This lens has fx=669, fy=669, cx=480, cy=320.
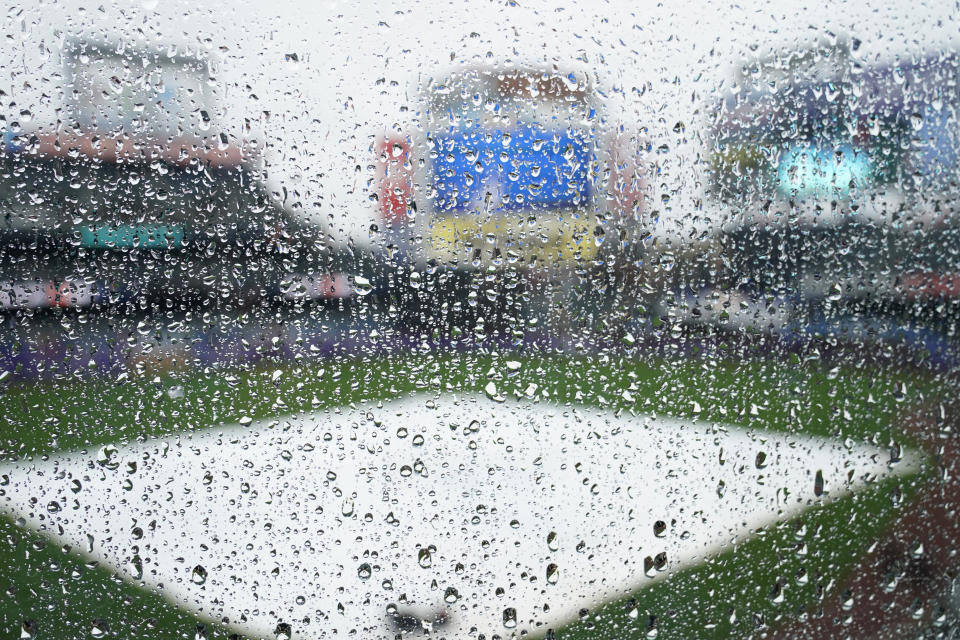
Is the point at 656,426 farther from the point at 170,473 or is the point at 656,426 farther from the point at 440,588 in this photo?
the point at 170,473

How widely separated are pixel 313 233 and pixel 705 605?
758 millimetres

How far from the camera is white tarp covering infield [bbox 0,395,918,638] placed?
0.86 meters

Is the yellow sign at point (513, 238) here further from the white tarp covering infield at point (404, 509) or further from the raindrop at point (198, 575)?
the raindrop at point (198, 575)

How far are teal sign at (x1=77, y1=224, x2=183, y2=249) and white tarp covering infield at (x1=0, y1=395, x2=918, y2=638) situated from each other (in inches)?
9.9

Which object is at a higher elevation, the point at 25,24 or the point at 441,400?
the point at 25,24

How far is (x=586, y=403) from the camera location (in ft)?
3.02

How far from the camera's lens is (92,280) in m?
0.83

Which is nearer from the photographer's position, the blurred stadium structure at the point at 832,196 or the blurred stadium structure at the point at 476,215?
the blurred stadium structure at the point at 476,215

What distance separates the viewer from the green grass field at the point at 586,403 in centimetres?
86

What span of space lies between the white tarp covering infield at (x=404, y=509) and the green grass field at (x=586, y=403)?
0.02 metres

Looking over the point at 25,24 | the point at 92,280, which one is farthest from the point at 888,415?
the point at 25,24

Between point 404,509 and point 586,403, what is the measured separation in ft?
0.94

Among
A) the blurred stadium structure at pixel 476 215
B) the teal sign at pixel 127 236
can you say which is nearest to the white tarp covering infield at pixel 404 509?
the blurred stadium structure at pixel 476 215


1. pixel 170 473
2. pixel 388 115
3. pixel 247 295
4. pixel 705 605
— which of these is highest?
pixel 388 115
